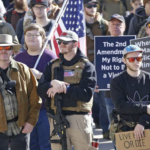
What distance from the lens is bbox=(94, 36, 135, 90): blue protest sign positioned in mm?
8148

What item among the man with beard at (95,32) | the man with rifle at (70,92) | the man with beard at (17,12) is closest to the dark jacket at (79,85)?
the man with rifle at (70,92)

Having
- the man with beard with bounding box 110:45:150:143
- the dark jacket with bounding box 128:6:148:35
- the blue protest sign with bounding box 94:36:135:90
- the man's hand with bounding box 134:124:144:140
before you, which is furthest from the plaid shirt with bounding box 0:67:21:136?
the dark jacket with bounding box 128:6:148:35

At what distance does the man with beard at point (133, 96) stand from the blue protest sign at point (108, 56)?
2.14m

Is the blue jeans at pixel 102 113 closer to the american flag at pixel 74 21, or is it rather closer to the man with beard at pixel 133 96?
the american flag at pixel 74 21

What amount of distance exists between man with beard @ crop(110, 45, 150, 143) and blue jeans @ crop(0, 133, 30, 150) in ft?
4.06

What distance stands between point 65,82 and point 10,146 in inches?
42.4

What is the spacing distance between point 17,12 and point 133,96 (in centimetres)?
542

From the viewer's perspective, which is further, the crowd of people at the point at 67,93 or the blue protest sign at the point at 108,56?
the blue protest sign at the point at 108,56

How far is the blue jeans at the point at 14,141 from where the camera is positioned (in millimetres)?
6023

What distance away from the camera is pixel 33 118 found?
6242mm


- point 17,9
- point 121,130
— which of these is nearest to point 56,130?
point 121,130

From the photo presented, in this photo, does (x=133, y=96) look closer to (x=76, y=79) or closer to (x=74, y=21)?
(x=76, y=79)

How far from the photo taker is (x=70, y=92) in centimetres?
601

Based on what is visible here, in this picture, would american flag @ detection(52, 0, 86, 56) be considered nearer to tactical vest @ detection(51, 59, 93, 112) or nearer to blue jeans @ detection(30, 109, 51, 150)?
blue jeans @ detection(30, 109, 51, 150)
